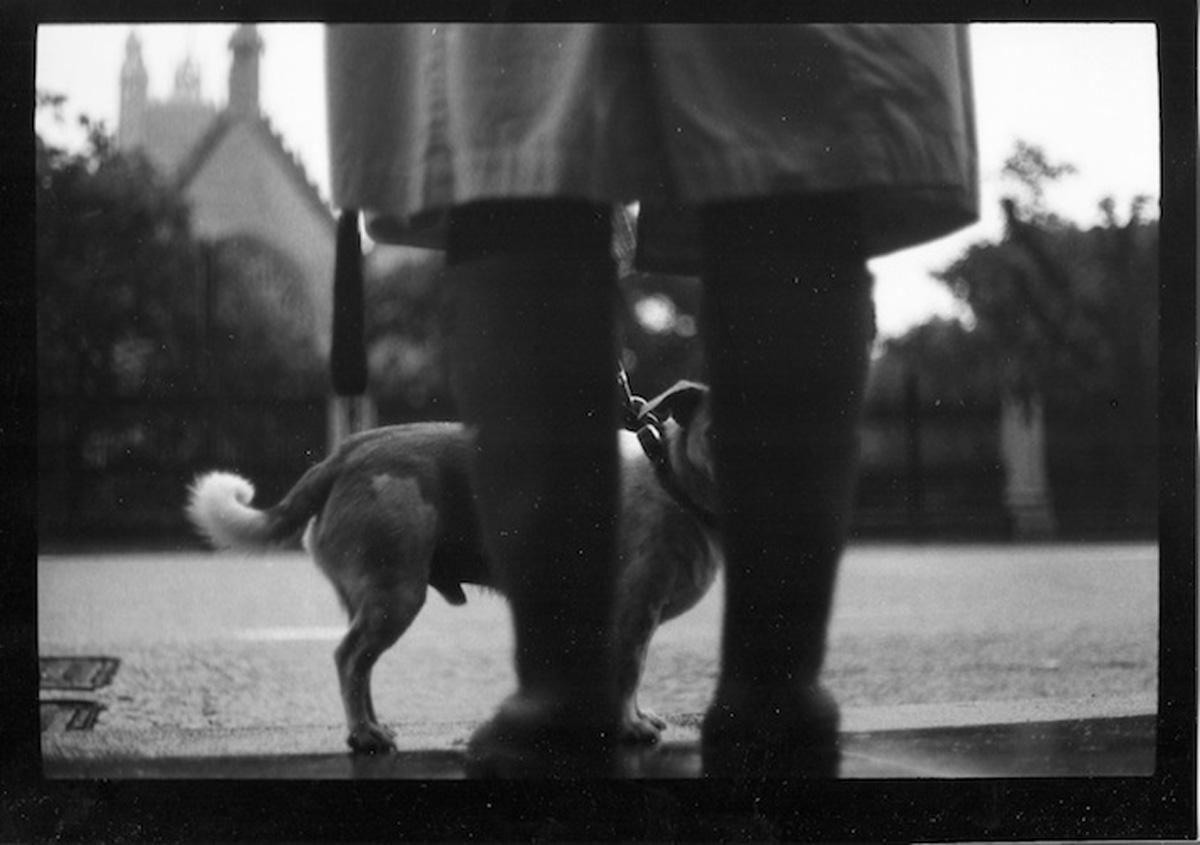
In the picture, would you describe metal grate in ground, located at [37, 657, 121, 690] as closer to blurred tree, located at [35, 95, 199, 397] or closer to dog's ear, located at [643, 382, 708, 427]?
blurred tree, located at [35, 95, 199, 397]

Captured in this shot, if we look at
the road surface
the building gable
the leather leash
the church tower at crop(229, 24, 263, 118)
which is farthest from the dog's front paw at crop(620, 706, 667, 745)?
the church tower at crop(229, 24, 263, 118)

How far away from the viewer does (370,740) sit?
1.82m

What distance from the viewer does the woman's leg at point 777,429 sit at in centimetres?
179

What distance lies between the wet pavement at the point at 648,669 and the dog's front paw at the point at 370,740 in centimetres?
2

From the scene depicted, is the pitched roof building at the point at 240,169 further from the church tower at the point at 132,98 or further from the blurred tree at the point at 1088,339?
the blurred tree at the point at 1088,339

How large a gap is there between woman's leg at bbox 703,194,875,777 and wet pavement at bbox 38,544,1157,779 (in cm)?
4

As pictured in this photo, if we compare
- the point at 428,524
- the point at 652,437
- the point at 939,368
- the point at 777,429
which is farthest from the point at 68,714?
the point at 939,368

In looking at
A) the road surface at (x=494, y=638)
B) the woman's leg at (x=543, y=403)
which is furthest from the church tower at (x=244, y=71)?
the road surface at (x=494, y=638)

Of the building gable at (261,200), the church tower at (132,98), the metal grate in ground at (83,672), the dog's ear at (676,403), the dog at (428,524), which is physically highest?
the church tower at (132,98)

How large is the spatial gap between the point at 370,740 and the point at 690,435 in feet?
1.77

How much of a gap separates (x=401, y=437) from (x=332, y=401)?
0.31 feet

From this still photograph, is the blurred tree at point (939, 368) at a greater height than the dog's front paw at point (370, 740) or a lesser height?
greater

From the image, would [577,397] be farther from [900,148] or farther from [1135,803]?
[1135,803]

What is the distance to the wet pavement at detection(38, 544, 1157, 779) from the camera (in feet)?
5.89
